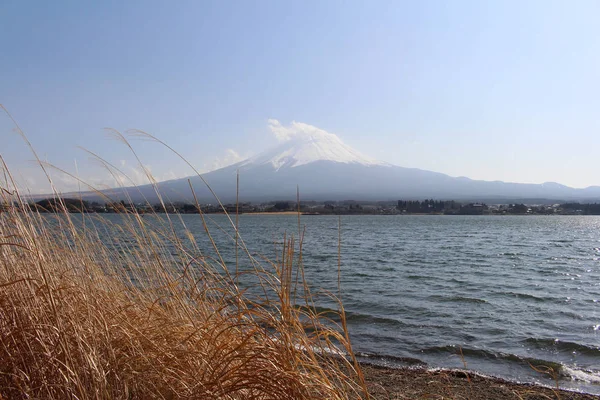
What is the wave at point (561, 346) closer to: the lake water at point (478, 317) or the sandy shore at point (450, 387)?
the lake water at point (478, 317)

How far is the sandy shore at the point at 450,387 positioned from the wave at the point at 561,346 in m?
1.92

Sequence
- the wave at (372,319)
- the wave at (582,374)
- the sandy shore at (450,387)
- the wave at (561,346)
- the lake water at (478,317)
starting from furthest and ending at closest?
the wave at (372,319) < the wave at (561,346) < the lake water at (478,317) < the wave at (582,374) < the sandy shore at (450,387)

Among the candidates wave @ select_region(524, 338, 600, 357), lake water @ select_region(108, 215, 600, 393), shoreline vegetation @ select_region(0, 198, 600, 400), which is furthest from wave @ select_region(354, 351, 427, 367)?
shoreline vegetation @ select_region(0, 198, 600, 400)

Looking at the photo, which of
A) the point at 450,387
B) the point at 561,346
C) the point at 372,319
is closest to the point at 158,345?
the point at 450,387

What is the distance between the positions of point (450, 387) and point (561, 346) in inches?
142

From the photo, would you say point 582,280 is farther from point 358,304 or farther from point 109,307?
point 109,307

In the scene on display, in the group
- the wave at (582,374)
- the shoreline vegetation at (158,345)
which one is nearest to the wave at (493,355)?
the wave at (582,374)

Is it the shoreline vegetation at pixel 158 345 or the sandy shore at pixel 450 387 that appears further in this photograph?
the sandy shore at pixel 450 387

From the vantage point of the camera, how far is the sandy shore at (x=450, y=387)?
15.1ft

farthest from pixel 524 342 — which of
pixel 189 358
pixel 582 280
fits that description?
pixel 582 280

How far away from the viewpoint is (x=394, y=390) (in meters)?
4.66

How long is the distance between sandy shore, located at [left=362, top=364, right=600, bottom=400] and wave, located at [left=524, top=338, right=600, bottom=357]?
192cm

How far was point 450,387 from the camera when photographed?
439cm

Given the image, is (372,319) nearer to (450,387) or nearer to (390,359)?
(390,359)
